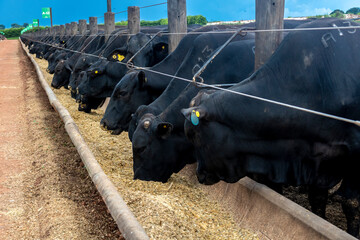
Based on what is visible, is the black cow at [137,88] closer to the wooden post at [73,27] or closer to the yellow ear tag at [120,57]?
the yellow ear tag at [120,57]

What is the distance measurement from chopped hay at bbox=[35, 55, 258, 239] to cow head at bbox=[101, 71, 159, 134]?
0.58 m

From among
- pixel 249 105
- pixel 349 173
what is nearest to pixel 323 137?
pixel 349 173

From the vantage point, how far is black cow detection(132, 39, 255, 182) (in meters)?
4.61

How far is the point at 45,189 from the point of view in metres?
4.77

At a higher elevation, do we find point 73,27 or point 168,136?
point 73,27

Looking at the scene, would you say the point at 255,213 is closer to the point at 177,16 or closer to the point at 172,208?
the point at 172,208

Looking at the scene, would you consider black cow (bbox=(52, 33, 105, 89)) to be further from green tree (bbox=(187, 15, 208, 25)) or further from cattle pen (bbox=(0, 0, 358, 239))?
green tree (bbox=(187, 15, 208, 25))

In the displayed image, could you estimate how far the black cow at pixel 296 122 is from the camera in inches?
130

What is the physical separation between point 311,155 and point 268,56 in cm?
113

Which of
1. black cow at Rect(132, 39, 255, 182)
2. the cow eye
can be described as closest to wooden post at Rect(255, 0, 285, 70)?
black cow at Rect(132, 39, 255, 182)

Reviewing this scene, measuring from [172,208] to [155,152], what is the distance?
0.85 m

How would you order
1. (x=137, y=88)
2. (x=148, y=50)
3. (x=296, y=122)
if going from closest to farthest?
1. (x=296, y=122)
2. (x=137, y=88)
3. (x=148, y=50)

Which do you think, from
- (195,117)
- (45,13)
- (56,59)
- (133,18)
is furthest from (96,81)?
(45,13)

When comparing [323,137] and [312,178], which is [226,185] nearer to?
[312,178]
